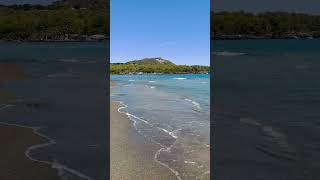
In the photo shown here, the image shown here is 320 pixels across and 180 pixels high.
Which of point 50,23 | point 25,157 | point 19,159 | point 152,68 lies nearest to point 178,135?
point 25,157

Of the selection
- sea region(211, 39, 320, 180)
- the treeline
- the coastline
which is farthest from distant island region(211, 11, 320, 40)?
the treeline

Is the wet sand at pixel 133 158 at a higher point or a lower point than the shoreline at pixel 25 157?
lower

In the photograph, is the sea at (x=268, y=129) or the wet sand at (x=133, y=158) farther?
the sea at (x=268, y=129)

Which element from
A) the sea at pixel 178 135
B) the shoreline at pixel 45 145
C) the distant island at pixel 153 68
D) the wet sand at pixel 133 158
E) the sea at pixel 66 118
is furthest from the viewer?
the distant island at pixel 153 68

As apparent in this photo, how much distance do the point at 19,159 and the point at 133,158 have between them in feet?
5.46

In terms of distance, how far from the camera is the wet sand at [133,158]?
5750 mm

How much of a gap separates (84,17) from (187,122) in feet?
43.4

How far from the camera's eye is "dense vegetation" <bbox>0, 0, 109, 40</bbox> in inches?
882

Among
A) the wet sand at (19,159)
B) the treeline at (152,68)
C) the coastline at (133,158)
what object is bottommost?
the coastline at (133,158)

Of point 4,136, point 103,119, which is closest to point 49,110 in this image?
point 103,119

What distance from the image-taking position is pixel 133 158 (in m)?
6.57

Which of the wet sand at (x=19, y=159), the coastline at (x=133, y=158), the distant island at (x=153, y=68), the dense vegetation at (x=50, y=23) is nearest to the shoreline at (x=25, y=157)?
the wet sand at (x=19, y=159)

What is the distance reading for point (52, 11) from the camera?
88.1 ft

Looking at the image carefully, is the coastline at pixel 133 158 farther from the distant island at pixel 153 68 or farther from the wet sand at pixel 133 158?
the distant island at pixel 153 68
